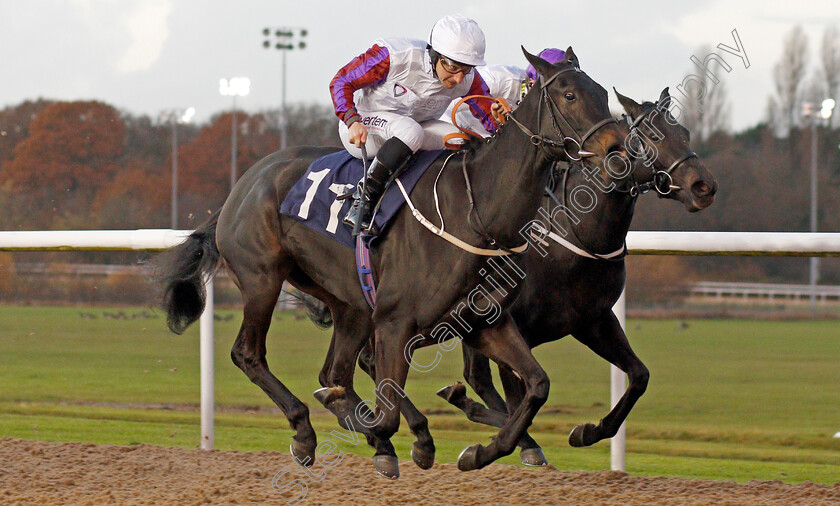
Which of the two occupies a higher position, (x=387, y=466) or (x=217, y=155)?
(x=217, y=155)

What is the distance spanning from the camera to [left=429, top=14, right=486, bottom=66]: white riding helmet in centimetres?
340

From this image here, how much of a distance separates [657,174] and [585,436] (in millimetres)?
1107

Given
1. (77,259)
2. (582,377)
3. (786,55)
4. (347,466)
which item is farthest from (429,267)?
(786,55)

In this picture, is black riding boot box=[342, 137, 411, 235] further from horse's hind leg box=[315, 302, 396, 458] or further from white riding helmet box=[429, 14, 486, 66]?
horse's hind leg box=[315, 302, 396, 458]

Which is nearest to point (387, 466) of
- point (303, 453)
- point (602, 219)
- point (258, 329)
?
point (303, 453)

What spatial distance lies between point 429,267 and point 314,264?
720mm

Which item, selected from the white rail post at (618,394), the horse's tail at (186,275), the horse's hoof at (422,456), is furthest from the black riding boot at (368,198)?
the white rail post at (618,394)

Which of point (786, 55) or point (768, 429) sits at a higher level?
point (786, 55)

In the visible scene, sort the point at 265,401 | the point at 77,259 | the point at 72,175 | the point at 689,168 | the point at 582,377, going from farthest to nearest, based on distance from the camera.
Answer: the point at 72,175
the point at 582,377
the point at 77,259
the point at 265,401
the point at 689,168

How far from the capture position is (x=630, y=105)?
3.51 metres

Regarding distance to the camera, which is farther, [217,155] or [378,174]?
[217,155]

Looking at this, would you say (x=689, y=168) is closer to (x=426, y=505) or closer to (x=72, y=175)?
(x=426, y=505)

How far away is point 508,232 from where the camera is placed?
329 cm

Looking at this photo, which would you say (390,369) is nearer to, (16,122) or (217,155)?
(16,122)
